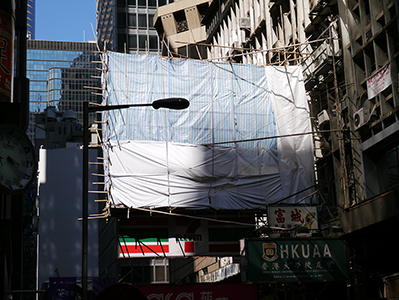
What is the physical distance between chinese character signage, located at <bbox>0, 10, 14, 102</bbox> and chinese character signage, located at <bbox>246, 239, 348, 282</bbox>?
15.1 m

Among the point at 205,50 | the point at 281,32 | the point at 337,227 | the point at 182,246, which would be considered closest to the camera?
the point at 337,227

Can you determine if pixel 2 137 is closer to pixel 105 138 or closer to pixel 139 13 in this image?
pixel 105 138

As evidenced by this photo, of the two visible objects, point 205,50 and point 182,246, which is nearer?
point 182,246

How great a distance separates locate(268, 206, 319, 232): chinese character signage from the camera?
84.3ft

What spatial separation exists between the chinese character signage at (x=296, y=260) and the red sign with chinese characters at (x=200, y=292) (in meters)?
2.33

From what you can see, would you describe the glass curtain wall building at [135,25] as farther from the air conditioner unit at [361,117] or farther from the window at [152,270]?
the air conditioner unit at [361,117]

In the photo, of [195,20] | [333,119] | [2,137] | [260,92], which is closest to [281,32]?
[260,92]

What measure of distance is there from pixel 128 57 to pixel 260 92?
279 inches

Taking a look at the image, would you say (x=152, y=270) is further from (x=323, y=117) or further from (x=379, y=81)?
→ (x=379, y=81)

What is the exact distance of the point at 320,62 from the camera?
2823 centimetres

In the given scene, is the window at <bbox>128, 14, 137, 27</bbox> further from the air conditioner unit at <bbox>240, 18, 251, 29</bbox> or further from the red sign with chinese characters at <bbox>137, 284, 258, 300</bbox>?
the red sign with chinese characters at <bbox>137, 284, 258, 300</bbox>

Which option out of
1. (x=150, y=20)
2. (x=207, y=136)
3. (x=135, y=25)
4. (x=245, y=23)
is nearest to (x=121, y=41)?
(x=135, y=25)

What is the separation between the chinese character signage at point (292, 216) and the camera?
25703 millimetres

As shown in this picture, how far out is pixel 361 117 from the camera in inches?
924
